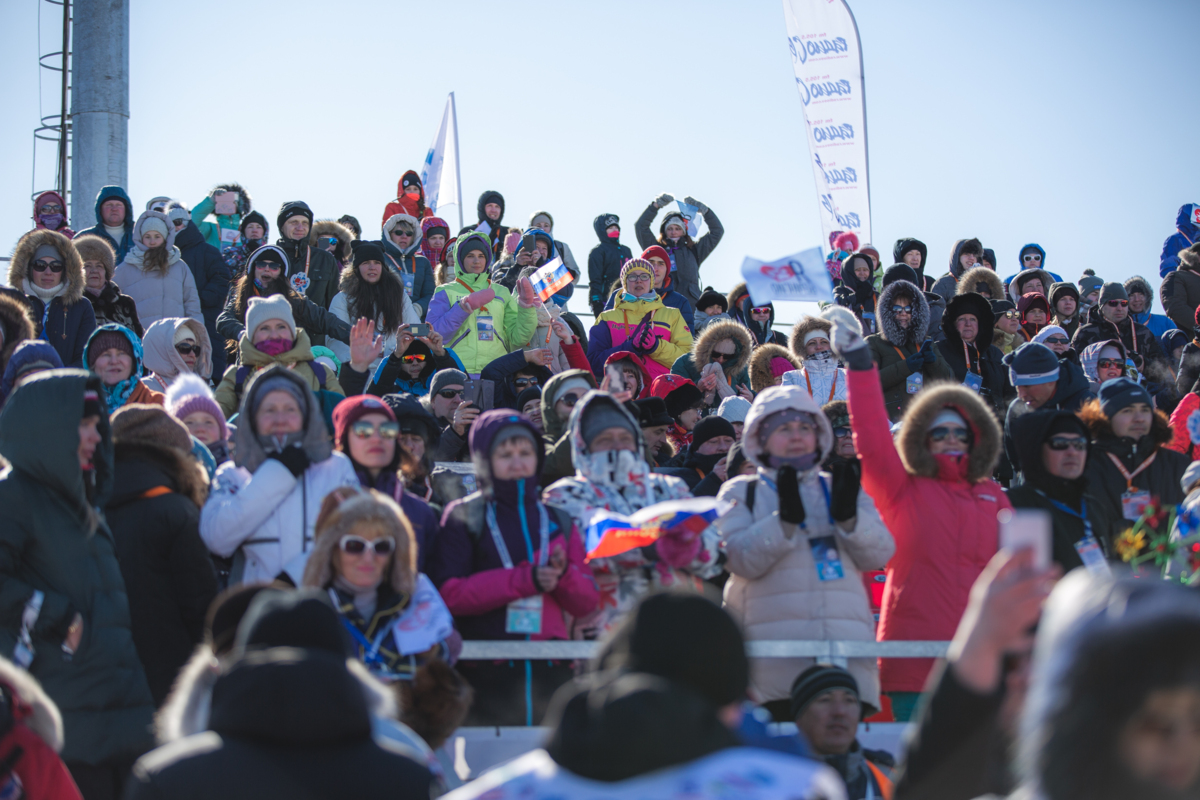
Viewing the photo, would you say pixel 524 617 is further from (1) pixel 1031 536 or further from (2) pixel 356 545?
(1) pixel 1031 536

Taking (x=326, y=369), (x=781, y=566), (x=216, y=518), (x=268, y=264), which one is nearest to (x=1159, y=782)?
(x=781, y=566)

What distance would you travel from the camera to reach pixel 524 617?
15.2 feet

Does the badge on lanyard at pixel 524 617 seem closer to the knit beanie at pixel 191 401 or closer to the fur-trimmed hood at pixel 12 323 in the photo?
the knit beanie at pixel 191 401

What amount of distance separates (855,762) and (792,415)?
1580 mm

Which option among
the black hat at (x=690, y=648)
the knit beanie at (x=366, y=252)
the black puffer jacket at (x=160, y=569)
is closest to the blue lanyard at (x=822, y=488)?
the black puffer jacket at (x=160, y=569)

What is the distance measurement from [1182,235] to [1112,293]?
283cm

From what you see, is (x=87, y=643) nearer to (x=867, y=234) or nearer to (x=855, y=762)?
(x=855, y=762)

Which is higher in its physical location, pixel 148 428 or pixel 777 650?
pixel 148 428

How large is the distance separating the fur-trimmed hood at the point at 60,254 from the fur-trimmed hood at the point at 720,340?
14.9 feet

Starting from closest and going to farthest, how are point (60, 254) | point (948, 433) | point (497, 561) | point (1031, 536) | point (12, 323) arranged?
point (1031, 536) < point (497, 561) < point (948, 433) < point (12, 323) < point (60, 254)

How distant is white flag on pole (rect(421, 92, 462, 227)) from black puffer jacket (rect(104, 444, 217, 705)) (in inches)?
447

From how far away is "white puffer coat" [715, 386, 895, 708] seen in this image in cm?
479

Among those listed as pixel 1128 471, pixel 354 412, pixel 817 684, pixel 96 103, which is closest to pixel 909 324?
pixel 1128 471

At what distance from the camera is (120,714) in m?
3.99
